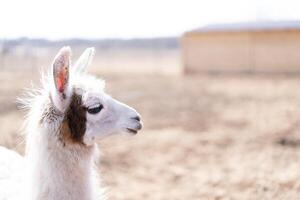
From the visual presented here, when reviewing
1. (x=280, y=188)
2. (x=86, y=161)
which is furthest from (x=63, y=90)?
(x=280, y=188)

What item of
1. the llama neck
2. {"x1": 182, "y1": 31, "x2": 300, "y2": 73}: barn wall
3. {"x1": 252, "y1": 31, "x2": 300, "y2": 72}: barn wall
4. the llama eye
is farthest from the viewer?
{"x1": 182, "y1": 31, "x2": 300, "y2": 73}: barn wall

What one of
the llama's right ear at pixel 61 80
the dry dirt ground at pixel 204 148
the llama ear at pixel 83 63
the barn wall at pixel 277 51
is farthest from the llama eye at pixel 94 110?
the barn wall at pixel 277 51

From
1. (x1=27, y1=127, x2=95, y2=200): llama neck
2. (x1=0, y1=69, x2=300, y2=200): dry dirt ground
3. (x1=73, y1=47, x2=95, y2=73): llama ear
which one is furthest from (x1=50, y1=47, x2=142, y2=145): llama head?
(x1=0, y1=69, x2=300, y2=200): dry dirt ground

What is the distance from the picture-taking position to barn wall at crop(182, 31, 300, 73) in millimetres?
26734

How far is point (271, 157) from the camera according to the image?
8531mm

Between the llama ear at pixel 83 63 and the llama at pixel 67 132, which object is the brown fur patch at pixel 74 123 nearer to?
the llama at pixel 67 132

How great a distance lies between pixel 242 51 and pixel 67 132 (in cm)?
2512

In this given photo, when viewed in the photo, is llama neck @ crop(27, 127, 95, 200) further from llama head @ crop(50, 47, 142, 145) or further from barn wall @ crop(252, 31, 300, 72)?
barn wall @ crop(252, 31, 300, 72)

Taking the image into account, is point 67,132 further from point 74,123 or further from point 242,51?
point 242,51

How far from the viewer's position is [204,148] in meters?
9.49

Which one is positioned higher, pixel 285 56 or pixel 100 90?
pixel 285 56

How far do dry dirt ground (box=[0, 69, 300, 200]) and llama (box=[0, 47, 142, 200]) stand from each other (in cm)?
138

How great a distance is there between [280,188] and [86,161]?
348 centimetres

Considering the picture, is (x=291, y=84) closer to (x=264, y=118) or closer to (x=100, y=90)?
(x=264, y=118)
